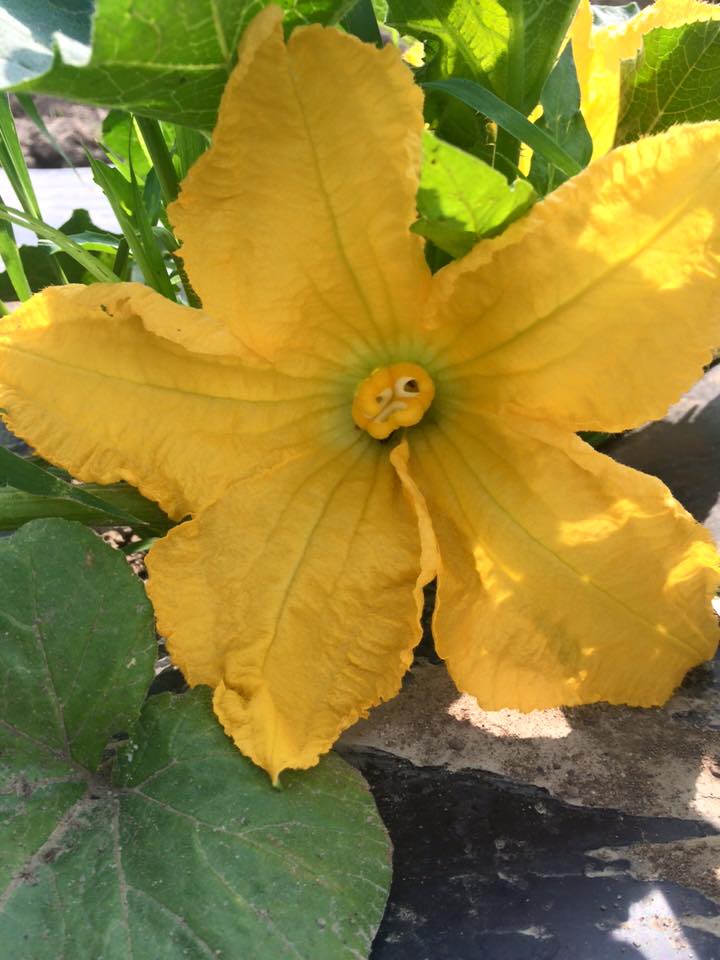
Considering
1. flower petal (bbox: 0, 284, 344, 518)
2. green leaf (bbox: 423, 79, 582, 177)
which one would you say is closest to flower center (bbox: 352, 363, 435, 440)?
flower petal (bbox: 0, 284, 344, 518)

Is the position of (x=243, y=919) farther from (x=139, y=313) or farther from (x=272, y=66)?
(x=272, y=66)

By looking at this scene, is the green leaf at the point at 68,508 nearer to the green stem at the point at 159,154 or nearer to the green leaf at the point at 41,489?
the green leaf at the point at 41,489

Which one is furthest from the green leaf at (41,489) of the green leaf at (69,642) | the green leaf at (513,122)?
the green leaf at (513,122)

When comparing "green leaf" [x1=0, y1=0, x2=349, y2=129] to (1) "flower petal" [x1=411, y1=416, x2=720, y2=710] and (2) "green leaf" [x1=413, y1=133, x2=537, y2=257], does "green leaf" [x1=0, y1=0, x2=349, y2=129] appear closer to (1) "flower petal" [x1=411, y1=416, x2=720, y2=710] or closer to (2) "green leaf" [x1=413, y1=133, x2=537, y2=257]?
(2) "green leaf" [x1=413, y1=133, x2=537, y2=257]

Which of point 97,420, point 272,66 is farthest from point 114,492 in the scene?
point 272,66

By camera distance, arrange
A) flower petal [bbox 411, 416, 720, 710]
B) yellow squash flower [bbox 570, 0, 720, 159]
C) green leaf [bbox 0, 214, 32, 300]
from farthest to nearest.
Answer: green leaf [bbox 0, 214, 32, 300]
yellow squash flower [bbox 570, 0, 720, 159]
flower petal [bbox 411, 416, 720, 710]
